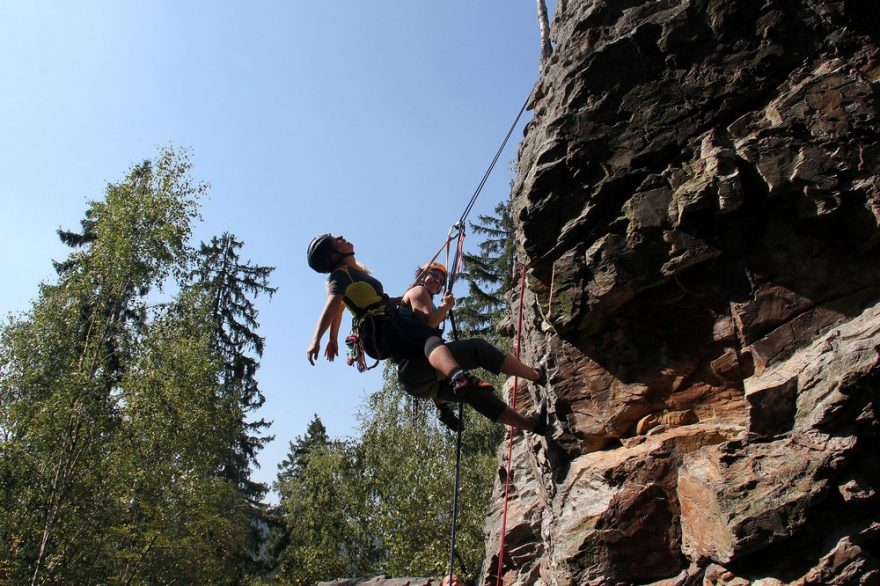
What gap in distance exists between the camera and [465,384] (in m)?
5.36

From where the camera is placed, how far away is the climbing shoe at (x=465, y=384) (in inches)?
211

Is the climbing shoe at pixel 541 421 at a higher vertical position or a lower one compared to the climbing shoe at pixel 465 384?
lower

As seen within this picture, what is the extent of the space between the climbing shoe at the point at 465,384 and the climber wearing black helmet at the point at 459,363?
65 millimetres

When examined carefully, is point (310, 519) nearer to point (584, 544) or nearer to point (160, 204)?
point (160, 204)

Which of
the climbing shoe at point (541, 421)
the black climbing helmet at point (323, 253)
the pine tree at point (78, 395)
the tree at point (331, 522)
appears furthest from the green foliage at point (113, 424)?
the climbing shoe at point (541, 421)

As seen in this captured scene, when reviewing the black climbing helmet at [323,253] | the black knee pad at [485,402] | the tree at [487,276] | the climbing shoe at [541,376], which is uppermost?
the tree at [487,276]

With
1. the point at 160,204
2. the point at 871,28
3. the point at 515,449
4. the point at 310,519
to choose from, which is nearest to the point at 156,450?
the point at 160,204

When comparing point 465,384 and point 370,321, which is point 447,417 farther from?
point 465,384

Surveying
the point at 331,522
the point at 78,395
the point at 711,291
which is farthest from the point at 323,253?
the point at 331,522

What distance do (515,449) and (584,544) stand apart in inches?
126

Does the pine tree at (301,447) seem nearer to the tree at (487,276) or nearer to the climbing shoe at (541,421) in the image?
the tree at (487,276)

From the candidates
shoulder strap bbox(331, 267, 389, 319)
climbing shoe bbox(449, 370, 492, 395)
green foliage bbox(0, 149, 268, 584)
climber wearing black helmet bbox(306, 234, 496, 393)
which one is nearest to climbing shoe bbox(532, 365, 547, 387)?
climbing shoe bbox(449, 370, 492, 395)

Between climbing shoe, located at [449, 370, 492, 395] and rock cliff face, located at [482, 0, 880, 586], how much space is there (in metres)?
0.62

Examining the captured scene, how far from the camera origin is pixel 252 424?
3262 centimetres
